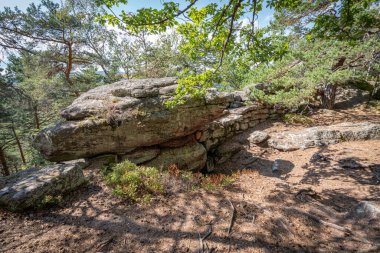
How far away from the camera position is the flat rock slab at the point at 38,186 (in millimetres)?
4184

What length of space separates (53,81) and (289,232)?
14997 millimetres

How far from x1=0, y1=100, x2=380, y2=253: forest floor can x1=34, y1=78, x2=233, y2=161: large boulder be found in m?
1.21

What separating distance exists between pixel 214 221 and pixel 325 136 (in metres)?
8.29

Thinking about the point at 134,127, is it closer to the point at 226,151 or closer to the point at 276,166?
the point at 226,151

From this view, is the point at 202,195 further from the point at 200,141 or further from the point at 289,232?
the point at 200,141

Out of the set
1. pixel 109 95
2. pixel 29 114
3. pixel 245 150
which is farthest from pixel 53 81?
pixel 245 150

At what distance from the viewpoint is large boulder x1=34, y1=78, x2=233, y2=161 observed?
6656 mm

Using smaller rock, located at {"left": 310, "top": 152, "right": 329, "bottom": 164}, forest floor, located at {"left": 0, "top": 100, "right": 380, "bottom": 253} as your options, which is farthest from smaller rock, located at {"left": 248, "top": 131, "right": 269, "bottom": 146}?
forest floor, located at {"left": 0, "top": 100, "right": 380, "bottom": 253}

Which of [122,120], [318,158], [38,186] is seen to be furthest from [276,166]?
[38,186]

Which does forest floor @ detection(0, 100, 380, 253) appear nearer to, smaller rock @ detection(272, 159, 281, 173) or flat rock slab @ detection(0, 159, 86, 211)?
flat rock slab @ detection(0, 159, 86, 211)

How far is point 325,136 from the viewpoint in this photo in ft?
30.1

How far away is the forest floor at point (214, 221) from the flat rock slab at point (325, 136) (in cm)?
273

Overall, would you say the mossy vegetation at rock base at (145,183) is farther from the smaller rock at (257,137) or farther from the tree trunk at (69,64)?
the tree trunk at (69,64)

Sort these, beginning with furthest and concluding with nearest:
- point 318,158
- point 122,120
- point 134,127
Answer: point 318,158 < point 134,127 < point 122,120
